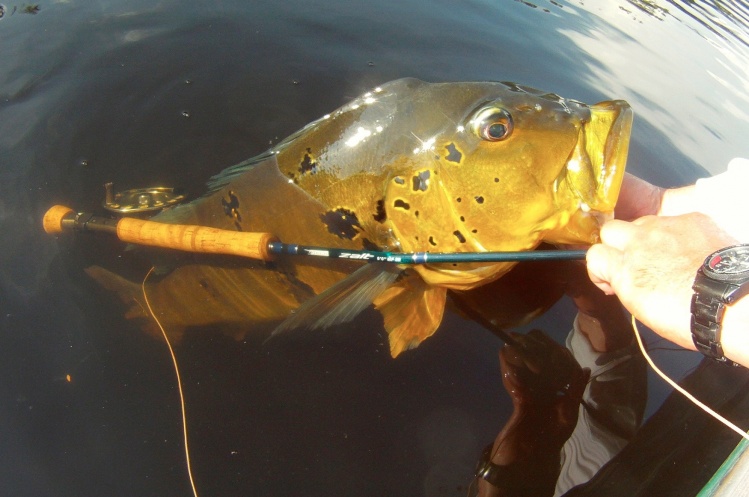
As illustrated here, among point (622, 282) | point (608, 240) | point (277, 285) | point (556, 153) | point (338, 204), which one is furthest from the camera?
point (277, 285)

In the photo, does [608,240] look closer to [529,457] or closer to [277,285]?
[529,457]

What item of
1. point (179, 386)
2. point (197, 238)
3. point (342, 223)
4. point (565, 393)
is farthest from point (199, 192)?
point (565, 393)

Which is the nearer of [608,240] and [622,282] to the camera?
[622,282]

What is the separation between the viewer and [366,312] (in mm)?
2844

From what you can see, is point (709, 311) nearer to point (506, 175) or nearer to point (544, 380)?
point (506, 175)

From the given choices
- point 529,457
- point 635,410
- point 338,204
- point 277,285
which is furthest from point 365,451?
point 635,410

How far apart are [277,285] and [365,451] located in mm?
1030

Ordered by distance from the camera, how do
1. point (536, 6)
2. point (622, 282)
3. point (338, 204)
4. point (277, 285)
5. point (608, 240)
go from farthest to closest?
1. point (536, 6)
2. point (277, 285)
3. point (338, 204)
4. point (608, 240)
5. point (622, 282)

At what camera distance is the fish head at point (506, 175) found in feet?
5.99

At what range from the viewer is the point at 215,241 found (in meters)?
2.41

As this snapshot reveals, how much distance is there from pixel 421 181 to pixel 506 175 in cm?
38

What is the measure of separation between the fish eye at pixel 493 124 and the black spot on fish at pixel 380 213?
547 millimetres

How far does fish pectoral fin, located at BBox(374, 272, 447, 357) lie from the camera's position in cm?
244

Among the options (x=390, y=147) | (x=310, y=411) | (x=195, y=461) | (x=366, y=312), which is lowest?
(x=195, y=461)
